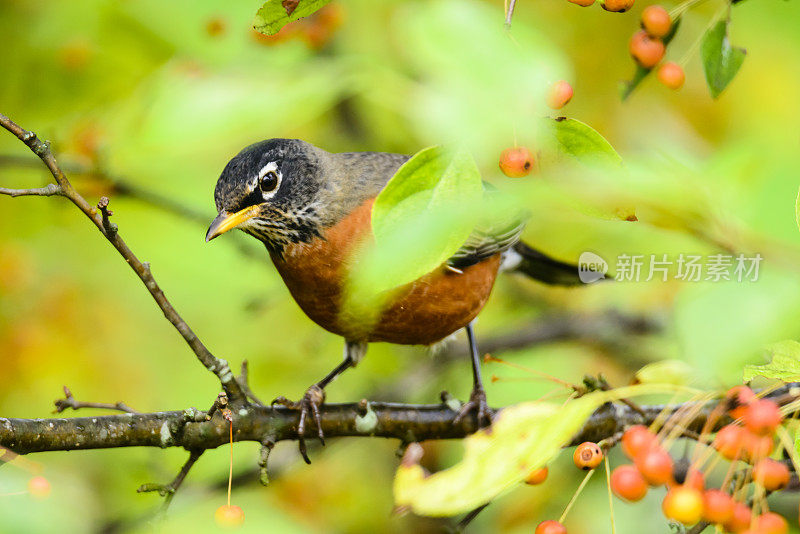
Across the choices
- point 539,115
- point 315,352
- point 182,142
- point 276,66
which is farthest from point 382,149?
point 539,115

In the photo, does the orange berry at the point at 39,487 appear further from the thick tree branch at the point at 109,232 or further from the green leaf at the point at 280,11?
the green leaf at the point at 280,11

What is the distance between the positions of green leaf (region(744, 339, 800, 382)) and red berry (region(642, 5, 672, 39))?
872 millimetres

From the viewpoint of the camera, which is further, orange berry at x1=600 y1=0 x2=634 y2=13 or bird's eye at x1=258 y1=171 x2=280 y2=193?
bird's eye at x1=258 y1=171 x2=280 y2=193

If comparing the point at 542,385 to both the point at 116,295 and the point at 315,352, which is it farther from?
the point at 116,295

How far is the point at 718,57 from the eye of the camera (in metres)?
1.73

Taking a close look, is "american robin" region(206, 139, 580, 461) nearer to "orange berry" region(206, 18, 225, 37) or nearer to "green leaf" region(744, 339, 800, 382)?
"orange berry" region(206, 18, 225, 37)

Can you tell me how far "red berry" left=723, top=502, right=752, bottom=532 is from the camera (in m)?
→ 1.29

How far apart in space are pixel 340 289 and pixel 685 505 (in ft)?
5.68

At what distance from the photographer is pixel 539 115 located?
132 cm

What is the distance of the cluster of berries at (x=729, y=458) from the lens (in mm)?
1219

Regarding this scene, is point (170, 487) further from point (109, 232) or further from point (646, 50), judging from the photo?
point (646, 50)

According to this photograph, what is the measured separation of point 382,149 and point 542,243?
243 cm

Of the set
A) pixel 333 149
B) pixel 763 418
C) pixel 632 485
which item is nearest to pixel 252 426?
pixel 632 485

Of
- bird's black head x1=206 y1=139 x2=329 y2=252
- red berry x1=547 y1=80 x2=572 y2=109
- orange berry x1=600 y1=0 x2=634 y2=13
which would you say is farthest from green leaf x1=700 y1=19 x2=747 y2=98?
bird's black head x1=206 y1=139 x2=329 y2=252
